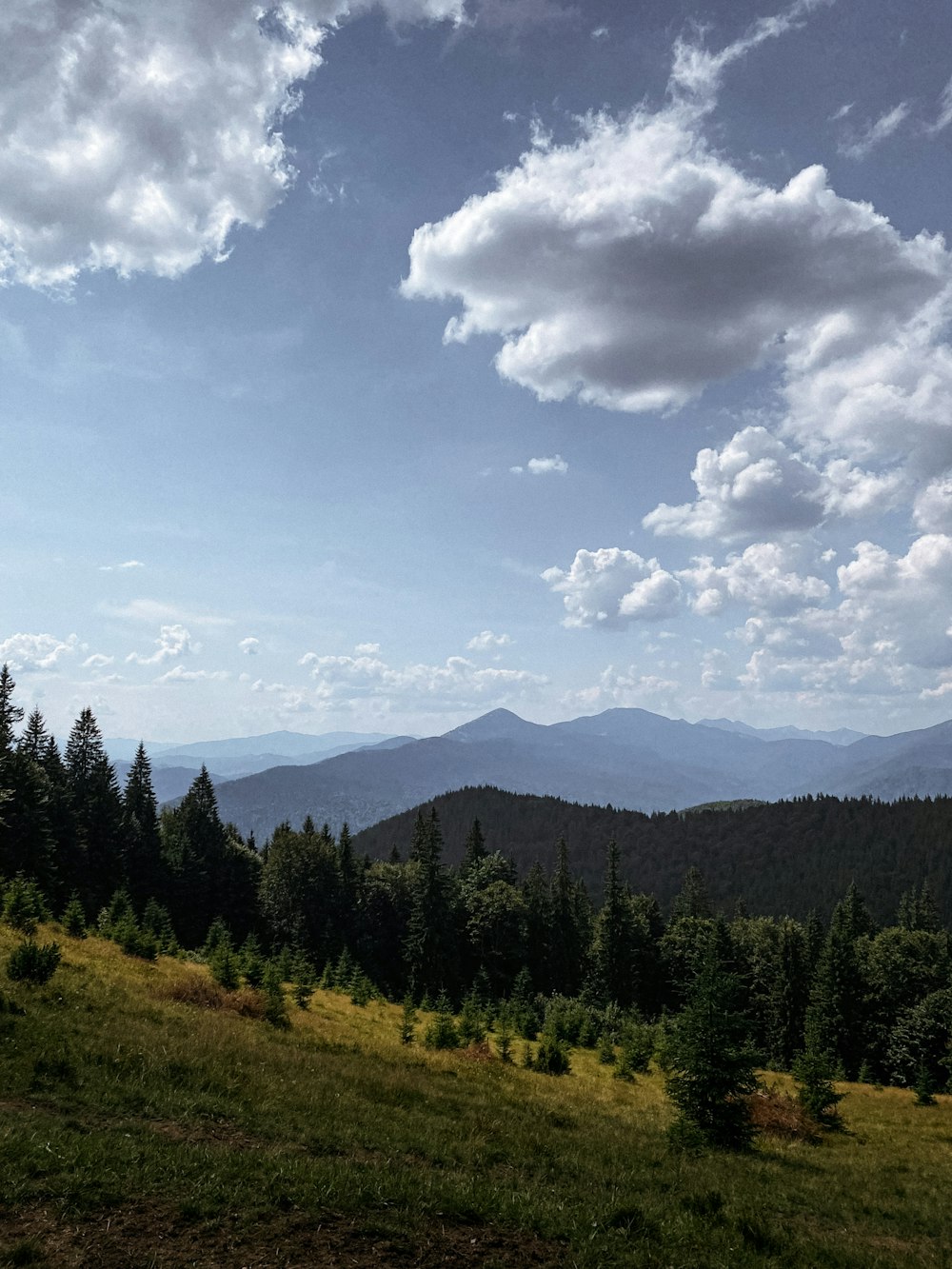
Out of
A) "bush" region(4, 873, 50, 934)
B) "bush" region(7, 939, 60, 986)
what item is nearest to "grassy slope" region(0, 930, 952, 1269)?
"bush" region(7, 939, 60, 986)

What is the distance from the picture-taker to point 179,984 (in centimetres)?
3061

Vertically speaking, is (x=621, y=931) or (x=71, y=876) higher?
(x=71, y=876)

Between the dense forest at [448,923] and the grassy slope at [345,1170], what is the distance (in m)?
35.6

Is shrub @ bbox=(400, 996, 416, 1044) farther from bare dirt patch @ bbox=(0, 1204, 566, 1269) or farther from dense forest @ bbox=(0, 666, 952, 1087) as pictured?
bare dirt patch @ bbox=(0, 1204, 566, 1269)

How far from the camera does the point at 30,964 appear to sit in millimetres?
23516

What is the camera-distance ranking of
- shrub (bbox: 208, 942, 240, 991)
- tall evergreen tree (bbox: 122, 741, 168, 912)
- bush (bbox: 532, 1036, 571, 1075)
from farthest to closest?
tall evergreen tree (bbox: 122, 741, 168, 912) → bush (bbox: 532, 1036, 571, 1075) → shrub (bbox: 208, 942, 240, 991)

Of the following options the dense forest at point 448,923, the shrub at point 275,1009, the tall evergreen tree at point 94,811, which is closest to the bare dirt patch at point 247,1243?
the shrub at point 275,1009

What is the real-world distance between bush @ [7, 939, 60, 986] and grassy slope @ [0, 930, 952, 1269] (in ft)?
3.02

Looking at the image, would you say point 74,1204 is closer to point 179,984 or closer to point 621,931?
point 179,984

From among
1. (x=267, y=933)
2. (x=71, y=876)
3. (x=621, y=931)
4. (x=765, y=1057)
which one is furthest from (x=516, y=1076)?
(x=267, y=933)

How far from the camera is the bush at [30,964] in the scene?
23125 millimetres

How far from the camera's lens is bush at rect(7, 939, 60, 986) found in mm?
23125

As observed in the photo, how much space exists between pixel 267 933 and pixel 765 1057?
80.7m

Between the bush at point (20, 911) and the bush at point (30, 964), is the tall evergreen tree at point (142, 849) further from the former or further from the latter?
the bush at point (30, 964)
